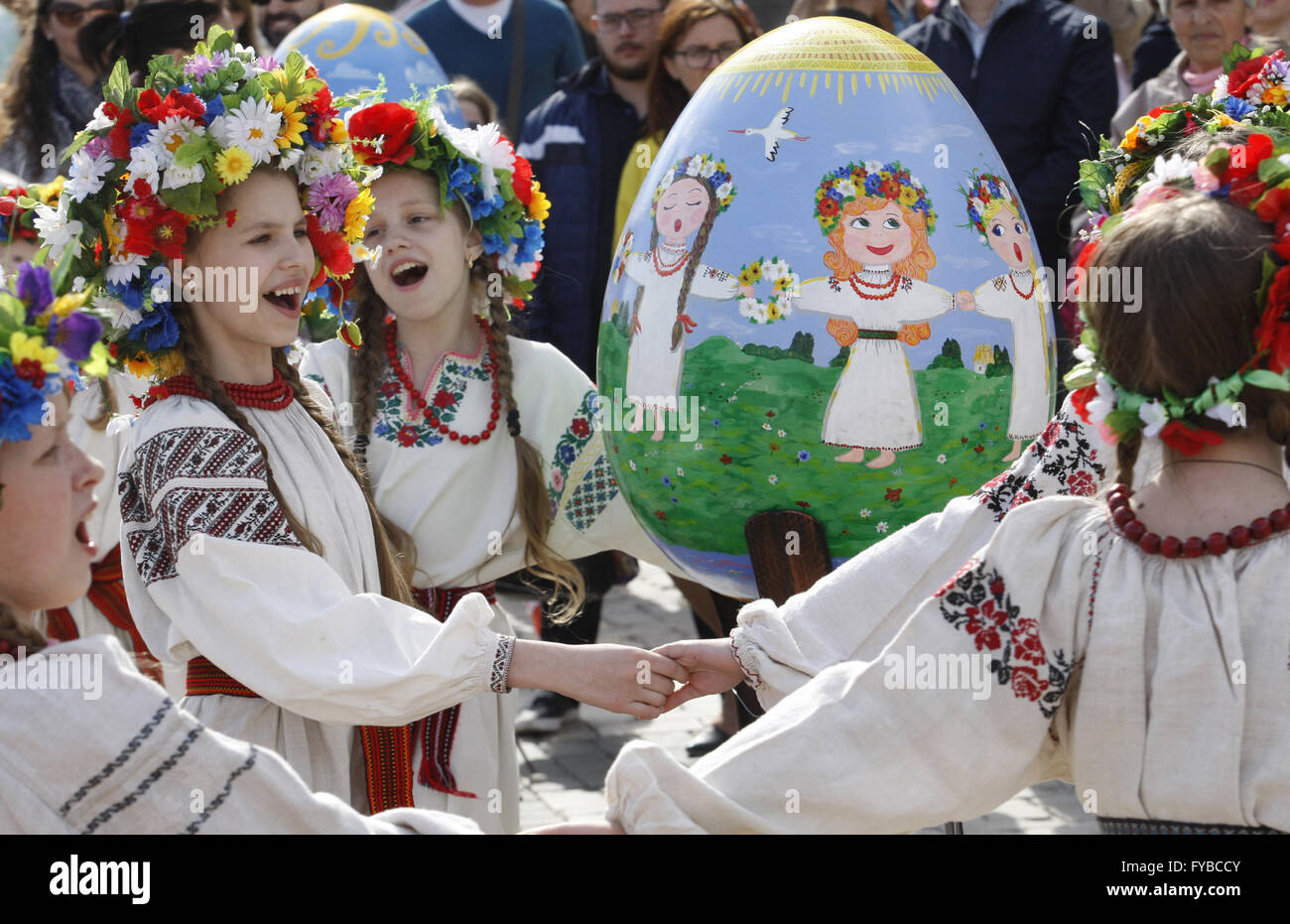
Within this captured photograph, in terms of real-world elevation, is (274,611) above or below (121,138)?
below

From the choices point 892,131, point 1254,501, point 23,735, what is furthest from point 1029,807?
point 23,735

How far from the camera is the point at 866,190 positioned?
2.65 meters

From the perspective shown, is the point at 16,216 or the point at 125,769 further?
the point at 16,216

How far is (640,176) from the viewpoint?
4.82 meters

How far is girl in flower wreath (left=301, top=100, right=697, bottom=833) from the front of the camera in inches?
128

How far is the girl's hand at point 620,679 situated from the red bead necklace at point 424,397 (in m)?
0.72

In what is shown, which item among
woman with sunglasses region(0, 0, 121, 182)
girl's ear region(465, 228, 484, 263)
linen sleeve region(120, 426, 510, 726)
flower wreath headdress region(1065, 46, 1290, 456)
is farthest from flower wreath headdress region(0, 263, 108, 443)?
woman with sunglasses region(0, 0, 121, 182)

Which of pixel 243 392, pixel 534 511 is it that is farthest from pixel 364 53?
pixel 243 392

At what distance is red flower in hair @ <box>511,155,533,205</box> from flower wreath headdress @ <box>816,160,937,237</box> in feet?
3.61

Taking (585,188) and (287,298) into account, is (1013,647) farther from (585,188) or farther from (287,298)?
(585,188)

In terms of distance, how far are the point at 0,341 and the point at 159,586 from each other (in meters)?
0.93

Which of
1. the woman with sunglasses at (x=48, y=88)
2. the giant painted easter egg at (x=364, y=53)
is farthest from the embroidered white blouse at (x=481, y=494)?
the woman with sunglasses at (x=48, y=88)

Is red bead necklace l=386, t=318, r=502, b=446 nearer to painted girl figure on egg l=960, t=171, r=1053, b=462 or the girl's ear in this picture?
the girl's ear

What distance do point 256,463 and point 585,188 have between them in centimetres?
251
